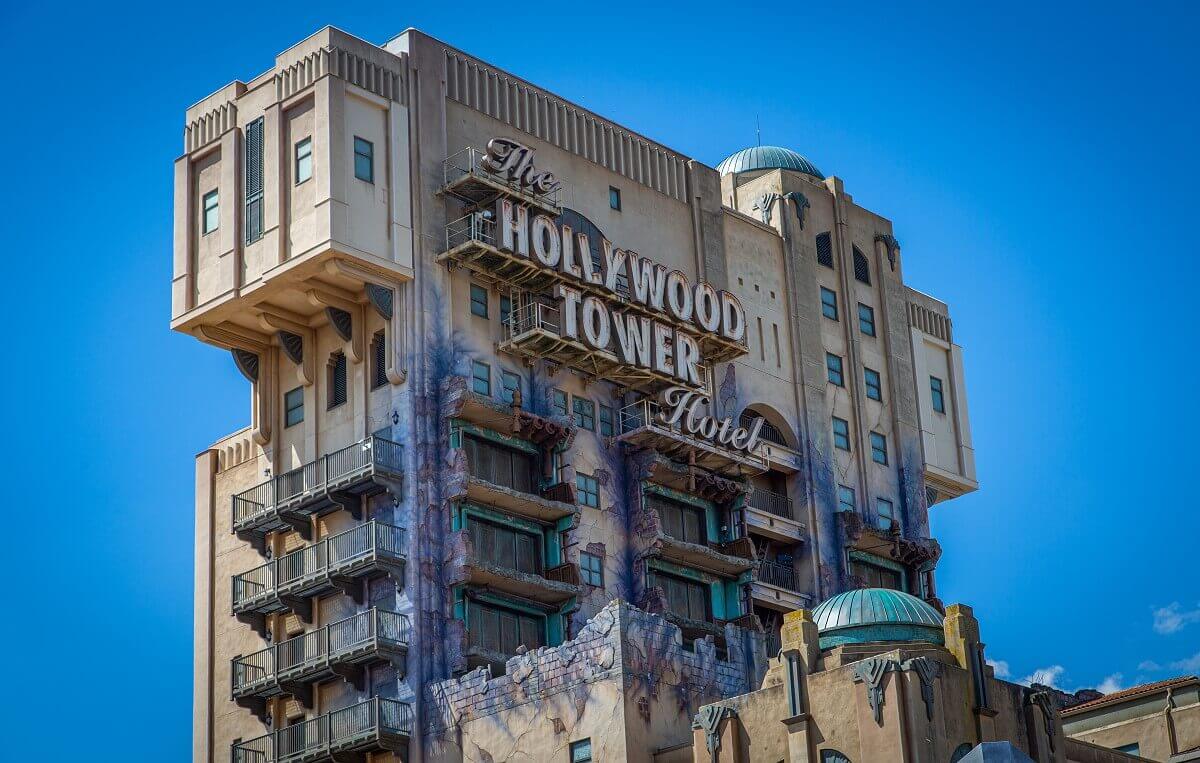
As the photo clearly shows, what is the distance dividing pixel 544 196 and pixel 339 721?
81.2 feet

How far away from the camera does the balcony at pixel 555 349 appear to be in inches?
3910

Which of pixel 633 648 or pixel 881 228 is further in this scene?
pixel 881 228

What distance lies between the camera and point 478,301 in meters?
100

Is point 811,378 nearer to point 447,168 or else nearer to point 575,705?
point 447,168

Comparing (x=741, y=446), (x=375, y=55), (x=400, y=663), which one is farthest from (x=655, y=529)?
(x=375, y=55)

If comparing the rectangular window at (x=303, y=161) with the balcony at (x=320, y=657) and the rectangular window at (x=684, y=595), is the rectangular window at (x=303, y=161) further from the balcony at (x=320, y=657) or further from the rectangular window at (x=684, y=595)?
the rectangular window at (x=684, y=595)

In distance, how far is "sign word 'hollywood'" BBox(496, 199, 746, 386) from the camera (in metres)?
100

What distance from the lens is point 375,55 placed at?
329ft

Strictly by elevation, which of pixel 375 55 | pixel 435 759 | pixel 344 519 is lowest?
pixel 435 759

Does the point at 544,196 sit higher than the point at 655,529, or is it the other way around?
the point at 544,196

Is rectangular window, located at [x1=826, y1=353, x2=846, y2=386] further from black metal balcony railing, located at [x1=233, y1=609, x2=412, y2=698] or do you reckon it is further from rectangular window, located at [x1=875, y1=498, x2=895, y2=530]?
black metal balcony railing, located at [x1=233, y1=609, x2=412, y2=698]

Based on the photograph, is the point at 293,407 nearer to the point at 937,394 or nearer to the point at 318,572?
the point at 318,572

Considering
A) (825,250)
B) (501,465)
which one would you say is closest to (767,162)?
(825,250)

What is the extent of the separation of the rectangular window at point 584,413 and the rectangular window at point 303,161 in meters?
15.2
